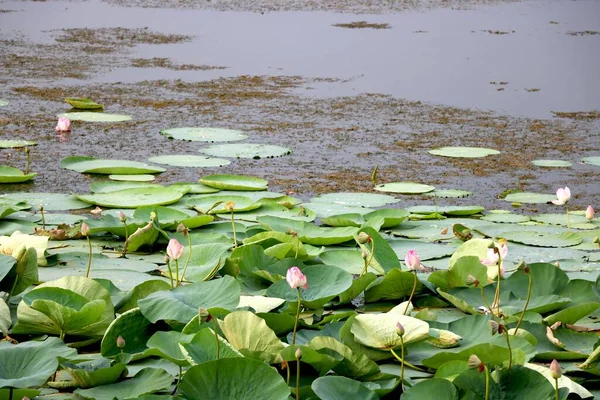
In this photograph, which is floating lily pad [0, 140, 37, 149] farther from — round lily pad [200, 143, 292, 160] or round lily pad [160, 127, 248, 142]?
round lily pad [200, 143, 292, 160]

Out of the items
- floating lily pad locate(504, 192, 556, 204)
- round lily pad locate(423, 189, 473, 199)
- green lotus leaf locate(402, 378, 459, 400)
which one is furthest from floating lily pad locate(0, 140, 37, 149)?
green lotus leaf locate(402, 378, 459, 400)

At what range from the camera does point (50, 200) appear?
10.9 ft

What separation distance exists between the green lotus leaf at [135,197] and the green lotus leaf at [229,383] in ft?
5.68

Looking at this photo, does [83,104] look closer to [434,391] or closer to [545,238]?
[545,238]

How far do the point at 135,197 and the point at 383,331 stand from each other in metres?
1.68

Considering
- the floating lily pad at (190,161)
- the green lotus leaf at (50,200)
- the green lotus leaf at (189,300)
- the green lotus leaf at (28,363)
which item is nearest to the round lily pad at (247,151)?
the floating lily pad at (190,161)

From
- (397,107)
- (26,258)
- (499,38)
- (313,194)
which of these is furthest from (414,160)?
(499,38)

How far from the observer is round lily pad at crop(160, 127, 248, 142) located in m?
4.64

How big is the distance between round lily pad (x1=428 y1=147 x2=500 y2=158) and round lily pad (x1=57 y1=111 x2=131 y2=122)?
1669mm

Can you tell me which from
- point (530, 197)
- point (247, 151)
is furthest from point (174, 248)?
point (247, 151)

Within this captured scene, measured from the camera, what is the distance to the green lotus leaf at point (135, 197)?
3262mm

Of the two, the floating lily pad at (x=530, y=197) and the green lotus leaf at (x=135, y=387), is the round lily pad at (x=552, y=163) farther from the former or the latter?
the green lotus leaf at (x=135, y=387)

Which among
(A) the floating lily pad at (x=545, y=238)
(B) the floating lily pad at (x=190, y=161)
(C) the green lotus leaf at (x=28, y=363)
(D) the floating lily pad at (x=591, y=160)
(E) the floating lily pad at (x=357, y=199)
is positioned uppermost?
(C) the green lotus leaf at (x=28, y=363)

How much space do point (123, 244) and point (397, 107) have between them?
3302 millimetres
